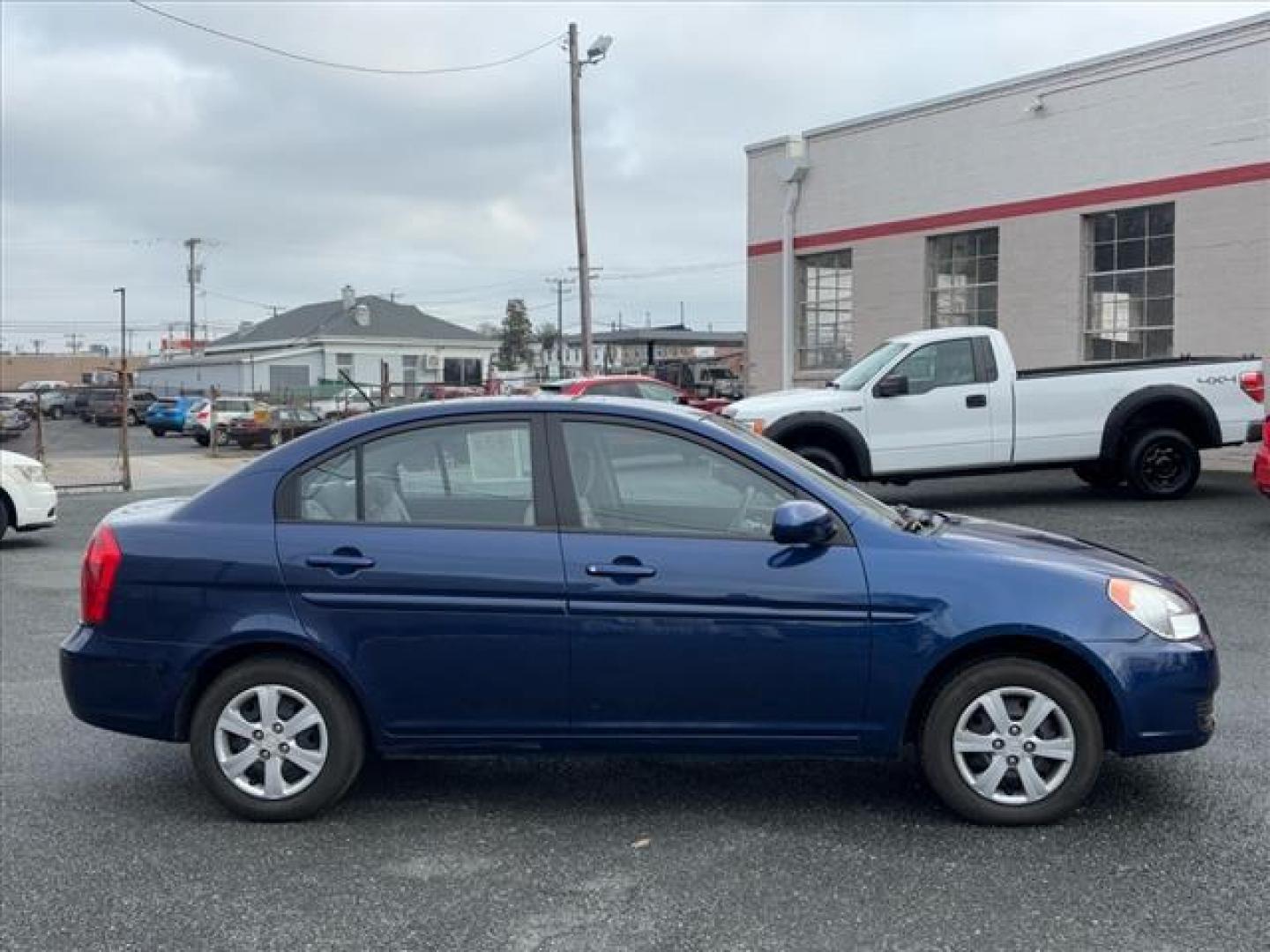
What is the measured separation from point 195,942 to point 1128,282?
1688 cm

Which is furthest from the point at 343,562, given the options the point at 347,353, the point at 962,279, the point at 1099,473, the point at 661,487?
the point at 347,353

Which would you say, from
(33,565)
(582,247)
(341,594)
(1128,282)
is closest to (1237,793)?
(341,594)

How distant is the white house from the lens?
5991cm

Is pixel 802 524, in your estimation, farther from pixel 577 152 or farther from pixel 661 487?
pixel 577 152

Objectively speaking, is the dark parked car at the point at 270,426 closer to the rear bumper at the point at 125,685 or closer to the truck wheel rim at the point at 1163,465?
the truck wheel rim at the point at 1163,465

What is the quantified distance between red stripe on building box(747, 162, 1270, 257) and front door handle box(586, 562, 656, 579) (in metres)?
14.5

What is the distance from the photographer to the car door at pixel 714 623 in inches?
180

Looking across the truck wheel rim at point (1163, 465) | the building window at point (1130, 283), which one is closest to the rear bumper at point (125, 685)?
the truck wheel rim at point (1163, 465)

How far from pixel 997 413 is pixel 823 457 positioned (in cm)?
185

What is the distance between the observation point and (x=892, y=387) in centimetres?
1296

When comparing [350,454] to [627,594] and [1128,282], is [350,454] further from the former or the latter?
[1128,282]

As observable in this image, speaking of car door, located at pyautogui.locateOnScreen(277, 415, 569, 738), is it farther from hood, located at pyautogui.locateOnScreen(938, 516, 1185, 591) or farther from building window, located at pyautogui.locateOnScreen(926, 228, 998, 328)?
building window, located at pyautogui.locateOnScreen(926, 228, 998, 328)

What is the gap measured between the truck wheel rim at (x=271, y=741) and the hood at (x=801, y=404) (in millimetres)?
8730

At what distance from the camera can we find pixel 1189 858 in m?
4.35
